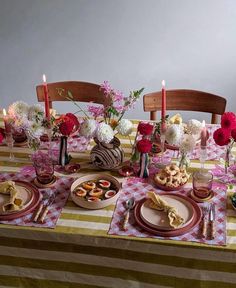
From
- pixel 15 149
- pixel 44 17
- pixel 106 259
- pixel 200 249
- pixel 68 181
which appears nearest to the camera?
pixel 200 249

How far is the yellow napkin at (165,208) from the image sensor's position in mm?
1605

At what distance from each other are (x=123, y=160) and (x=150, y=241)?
0.50 metres

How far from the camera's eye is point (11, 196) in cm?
174

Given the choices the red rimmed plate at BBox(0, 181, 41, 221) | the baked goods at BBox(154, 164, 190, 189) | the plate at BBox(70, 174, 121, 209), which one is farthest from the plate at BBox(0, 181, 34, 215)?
the baked goods at BBox(154, 164, 190, 189)

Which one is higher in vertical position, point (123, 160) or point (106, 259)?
point (123, 160)

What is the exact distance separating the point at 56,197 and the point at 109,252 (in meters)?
0.31

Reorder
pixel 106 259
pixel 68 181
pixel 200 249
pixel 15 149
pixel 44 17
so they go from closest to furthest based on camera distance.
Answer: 1. pixel 200 249
2. pixel 106 259
3. pixel 68 181
4. pixel 15 149
5. pixel 44 17

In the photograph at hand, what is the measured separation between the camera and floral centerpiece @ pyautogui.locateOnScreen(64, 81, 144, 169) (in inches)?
71.9

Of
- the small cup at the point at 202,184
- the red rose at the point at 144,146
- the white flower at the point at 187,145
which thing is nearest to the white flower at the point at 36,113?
the red rose at the point at 144,146

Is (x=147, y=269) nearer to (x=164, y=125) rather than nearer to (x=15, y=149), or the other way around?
(x=164, y=125)

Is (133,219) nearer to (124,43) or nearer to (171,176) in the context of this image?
(171,176)

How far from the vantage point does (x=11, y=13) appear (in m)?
3.15

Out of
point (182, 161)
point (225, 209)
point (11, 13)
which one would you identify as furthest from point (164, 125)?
point (11, 13)

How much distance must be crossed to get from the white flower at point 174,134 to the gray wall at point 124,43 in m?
1.34
